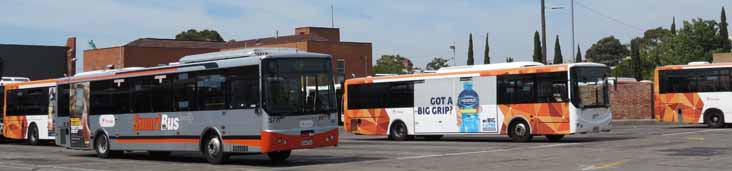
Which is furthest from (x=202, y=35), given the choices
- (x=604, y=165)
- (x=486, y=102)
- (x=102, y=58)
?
(x=604, y=165)

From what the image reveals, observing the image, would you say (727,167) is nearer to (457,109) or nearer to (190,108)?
(190,108)

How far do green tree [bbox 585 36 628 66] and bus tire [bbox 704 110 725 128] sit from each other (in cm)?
10141

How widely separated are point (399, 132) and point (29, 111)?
46.2ft

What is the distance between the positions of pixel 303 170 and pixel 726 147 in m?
10.8

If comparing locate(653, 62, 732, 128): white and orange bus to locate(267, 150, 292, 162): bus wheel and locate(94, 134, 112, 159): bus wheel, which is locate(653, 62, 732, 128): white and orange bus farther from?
locate(94, 134, 112, 159): bus wheel

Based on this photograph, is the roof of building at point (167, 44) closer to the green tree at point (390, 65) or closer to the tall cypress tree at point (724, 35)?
the green tree at point (390, 65)

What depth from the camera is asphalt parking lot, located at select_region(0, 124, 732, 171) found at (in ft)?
59.4

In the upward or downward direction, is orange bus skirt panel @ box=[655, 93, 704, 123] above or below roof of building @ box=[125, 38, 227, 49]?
below

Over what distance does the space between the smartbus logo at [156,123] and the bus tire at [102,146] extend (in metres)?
1.54

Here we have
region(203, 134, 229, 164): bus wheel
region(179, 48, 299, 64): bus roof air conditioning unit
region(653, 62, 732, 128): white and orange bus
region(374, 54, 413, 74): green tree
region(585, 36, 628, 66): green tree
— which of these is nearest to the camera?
region(179, 48, 299, 64): bus roof air conditioning unit

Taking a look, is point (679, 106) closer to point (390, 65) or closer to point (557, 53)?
point (557, 53)

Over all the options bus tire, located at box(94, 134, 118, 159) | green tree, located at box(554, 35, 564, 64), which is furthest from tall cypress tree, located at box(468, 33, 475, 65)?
bus tire, located at box(94, 134, 118, 159)

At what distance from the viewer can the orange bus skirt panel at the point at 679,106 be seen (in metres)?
36.4

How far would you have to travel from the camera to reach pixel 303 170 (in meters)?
18.2
